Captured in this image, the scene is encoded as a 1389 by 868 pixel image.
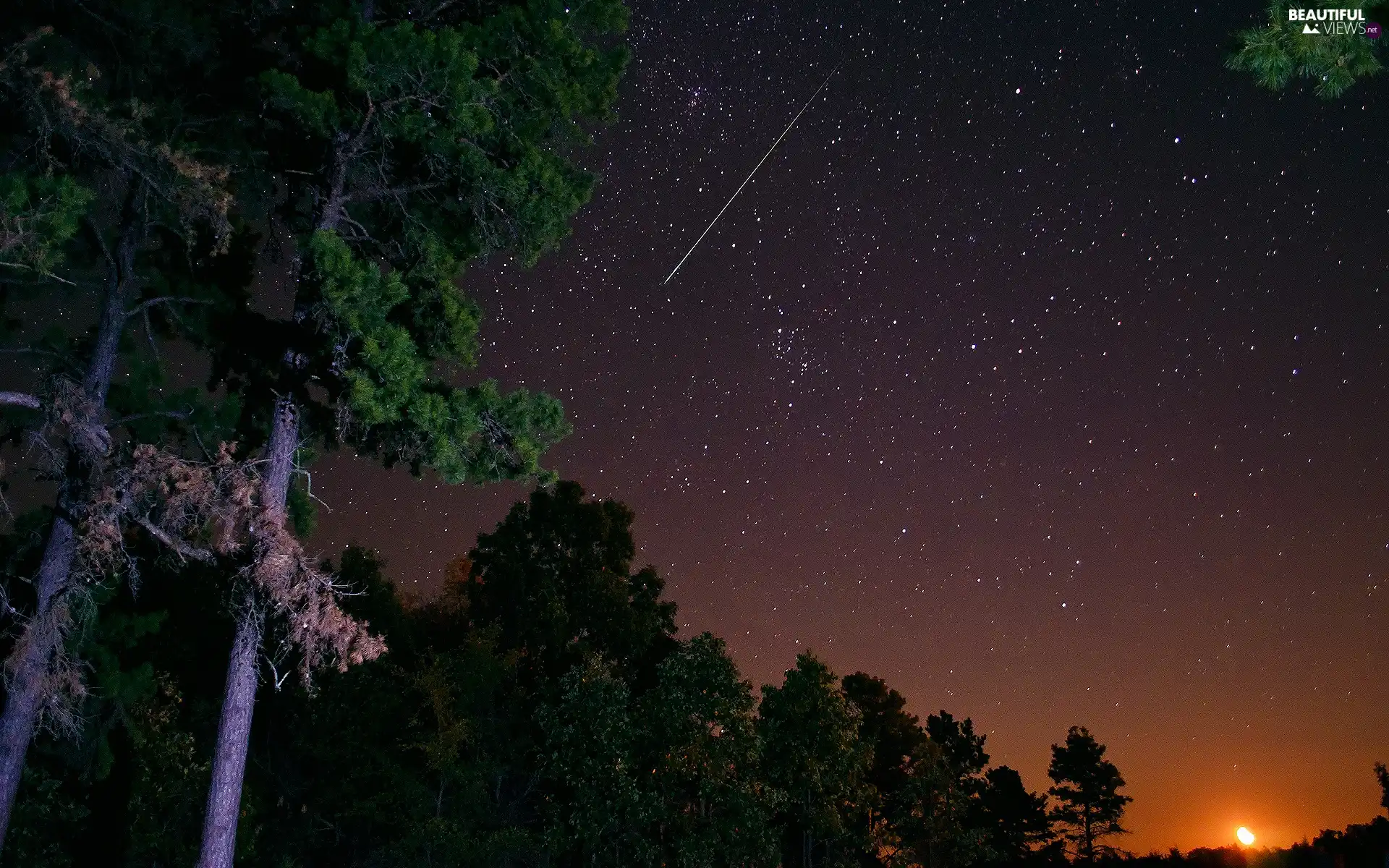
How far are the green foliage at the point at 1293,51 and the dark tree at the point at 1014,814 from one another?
175ft

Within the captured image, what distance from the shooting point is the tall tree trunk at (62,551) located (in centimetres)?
1332

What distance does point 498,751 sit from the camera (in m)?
37.1

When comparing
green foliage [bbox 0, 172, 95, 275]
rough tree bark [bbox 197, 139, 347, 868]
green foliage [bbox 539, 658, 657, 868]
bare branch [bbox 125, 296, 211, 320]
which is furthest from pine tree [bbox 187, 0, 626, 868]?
green foliage [bbox 539, 658, 657, 868]

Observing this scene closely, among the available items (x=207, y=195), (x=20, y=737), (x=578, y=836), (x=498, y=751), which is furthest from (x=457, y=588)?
(x=207, y=195)

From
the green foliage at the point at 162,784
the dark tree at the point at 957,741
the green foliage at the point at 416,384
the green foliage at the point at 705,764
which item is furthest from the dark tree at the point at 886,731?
the green foliage at the point at 416,384

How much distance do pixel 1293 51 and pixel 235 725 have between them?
42.3 ft

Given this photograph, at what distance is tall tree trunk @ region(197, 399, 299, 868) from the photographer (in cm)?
1257

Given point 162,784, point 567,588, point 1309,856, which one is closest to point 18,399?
point 162,784

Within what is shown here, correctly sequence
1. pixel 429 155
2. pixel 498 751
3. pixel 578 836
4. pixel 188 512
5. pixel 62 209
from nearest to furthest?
pixel 62 209, pixel 188 512, pixel 429 155, pixel 578 836, pixel 498 751

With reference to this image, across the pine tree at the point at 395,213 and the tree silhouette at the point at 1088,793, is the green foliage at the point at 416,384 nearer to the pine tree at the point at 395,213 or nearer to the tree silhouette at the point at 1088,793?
the pine tree at the point at 395,213

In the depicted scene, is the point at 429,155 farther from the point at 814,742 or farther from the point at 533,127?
the point at 814,742

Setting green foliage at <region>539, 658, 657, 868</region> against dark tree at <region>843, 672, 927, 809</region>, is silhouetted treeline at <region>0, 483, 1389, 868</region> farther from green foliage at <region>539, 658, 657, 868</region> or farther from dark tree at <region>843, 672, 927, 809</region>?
dark tree at <region>843, 672, 927, 809</region>

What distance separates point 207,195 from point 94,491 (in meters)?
3.76

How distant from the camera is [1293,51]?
8922 millimetres
